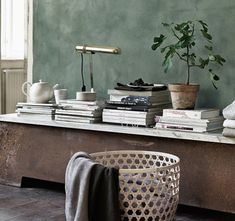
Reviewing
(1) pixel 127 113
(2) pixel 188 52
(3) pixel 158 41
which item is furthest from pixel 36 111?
(2) pixel 188 52

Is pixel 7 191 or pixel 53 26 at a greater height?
pixel 53 26

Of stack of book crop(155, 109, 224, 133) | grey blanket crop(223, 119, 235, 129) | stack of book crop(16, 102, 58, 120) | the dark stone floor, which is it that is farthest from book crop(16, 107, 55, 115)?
grey blanket crop(223, 119, 235, 129)

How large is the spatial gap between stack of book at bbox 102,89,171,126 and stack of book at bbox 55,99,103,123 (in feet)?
0.20

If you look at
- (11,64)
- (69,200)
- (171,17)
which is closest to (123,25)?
(171,17)

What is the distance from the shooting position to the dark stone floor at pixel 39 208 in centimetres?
305

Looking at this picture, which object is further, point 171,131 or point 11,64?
point 11,64

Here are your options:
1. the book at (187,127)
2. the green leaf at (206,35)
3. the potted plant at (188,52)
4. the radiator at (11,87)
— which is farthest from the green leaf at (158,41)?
the radiator at (11,87)

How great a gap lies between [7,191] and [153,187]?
135cm

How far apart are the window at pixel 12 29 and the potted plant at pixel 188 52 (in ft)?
9.25

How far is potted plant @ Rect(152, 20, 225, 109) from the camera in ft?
10.4

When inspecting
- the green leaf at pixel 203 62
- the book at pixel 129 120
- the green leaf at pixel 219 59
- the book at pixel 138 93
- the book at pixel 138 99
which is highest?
the green leaf at pixel 219 59

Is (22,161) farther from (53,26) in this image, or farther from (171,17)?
(171,17)

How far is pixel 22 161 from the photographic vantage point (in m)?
3.70

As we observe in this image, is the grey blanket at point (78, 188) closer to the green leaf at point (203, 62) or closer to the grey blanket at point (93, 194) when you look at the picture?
the grey blanket at point (93, 194)
